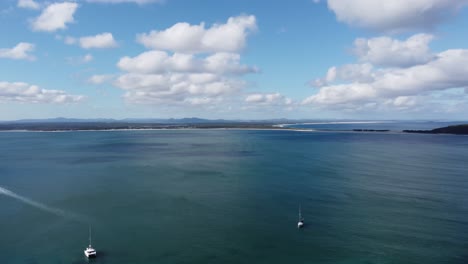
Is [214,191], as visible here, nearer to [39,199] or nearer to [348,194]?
[348,194]

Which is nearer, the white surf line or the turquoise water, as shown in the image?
the turquoise water

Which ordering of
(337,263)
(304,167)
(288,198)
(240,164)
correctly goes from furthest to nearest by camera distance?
(240,164), (304,167), (288,198), (337,263)

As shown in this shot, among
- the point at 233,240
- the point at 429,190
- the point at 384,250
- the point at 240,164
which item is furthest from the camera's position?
the point at 240,164

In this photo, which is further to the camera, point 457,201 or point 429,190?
point 429,190

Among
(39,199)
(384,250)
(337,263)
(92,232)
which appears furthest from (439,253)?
(39,199)

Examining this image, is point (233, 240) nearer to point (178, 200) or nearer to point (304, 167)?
point (178, 200)

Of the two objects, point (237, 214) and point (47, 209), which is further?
point (47, 209)

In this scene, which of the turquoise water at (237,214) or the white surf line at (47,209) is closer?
the turquoise water at (237,214)
